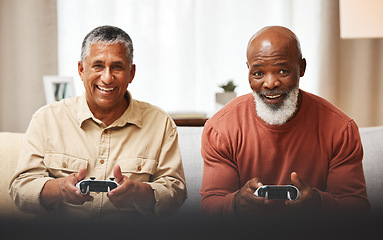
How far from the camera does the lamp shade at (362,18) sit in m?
1.45

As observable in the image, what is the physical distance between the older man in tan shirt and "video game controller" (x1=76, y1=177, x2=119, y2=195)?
0.09 m

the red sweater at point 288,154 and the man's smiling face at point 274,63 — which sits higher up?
the man's smiling face at point 274,63

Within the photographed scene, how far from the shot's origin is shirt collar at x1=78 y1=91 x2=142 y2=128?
83cm

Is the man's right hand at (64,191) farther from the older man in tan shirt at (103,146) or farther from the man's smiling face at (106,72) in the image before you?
the man's smiling face at (106,72)

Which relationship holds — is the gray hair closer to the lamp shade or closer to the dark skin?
the dark skin

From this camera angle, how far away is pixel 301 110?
766 mm

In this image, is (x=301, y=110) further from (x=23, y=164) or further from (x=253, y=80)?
(x=23, y=164)

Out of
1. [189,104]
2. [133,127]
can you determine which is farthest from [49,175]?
[189,104]

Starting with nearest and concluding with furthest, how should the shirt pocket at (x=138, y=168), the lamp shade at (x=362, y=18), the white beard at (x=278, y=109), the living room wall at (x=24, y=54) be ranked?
1. the white beard at (x=278, y=109)
2. the shirt pocket at (x=138, y=168)
3. the lamp shade at (x=362, y=18)
4. the living room wall at (x=24, y=54)

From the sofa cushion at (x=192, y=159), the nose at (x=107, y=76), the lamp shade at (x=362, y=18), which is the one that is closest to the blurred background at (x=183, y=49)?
the lamp shade at (x=362, y=18)

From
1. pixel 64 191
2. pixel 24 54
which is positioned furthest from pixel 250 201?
pixel 24 54

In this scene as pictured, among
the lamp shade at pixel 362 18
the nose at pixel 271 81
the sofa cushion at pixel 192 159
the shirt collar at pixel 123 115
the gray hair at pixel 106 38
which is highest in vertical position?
the lamp shade at pixel 362 18

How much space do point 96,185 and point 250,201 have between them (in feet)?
0.75

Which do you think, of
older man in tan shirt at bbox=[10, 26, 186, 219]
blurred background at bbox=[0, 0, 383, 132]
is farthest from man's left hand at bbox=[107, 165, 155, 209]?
blurred background at bbox=[0, 0, 383, 132]
